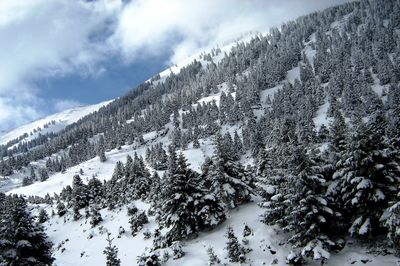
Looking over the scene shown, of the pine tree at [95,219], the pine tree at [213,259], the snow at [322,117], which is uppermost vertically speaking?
the snow at [322,117]

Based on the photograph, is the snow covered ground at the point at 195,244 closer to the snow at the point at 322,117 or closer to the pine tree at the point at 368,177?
the pine tree at the point at 368,177

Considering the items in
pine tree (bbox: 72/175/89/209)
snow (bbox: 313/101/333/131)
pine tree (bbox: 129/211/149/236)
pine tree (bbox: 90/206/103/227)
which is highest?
snow (bbox: 313/101/333/131)

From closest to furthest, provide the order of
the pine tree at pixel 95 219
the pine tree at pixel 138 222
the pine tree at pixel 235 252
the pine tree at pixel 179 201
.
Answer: the pine tree at pixel 235 252
the pine tree at pixel 179 201
the pine tree at pixel 138 222
the pine tree at pixel 95 219

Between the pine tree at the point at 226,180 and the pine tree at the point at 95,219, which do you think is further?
the pine tree at the point at 95,219

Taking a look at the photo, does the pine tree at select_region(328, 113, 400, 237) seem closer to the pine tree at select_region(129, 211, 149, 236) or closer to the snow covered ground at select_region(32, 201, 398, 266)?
the snow covered ground at select_region(32, 201, 398, 266)

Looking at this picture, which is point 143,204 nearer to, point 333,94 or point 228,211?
point 228,211

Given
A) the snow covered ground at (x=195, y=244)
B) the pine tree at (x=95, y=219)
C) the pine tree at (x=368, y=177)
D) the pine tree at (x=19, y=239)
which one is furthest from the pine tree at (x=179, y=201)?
the pine tree at (x=95, y=219)

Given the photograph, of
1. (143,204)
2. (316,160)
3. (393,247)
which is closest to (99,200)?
(143,204)

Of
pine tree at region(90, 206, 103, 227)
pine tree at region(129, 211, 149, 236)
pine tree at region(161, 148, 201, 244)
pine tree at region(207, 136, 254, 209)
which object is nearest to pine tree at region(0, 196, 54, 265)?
pine tree at region(161, 148, 201, 244)

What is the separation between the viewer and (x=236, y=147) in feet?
437

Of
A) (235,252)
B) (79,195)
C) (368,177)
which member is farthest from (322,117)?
(235,252)

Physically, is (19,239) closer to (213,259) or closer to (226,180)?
(213,259)

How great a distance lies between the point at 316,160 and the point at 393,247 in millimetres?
9405

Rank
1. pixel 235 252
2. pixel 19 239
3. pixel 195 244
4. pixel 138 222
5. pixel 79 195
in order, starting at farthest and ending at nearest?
pixel 79 195 → pixel 138 222 → pixel 195 244 → pixel 235 252 → pixel 19 239
